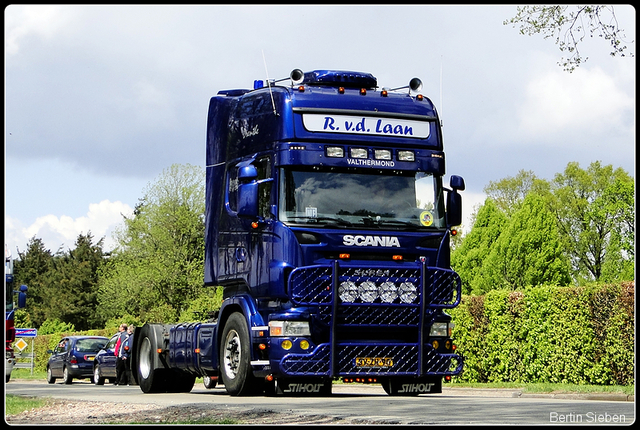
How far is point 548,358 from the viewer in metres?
22.7

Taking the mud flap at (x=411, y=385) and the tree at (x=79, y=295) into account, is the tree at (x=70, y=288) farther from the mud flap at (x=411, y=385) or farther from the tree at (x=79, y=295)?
the mud flap at (x=411, y=385)

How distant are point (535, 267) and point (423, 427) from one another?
138ft

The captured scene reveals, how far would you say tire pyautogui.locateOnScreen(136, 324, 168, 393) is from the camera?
18.5 metres

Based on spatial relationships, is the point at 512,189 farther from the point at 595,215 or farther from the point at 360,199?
the point at 360,199

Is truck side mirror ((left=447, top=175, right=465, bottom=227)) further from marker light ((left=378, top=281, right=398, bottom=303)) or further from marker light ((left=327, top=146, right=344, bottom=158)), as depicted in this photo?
marker light ((left=327, top=146, right=344, bottom=158))

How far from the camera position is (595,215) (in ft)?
212

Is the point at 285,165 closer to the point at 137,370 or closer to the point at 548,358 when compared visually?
the point at 137,370

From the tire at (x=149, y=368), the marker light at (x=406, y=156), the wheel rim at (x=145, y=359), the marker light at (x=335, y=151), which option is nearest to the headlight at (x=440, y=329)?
the marker light at (x=406, y=156)

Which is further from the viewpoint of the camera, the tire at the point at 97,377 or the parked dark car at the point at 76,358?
the parked dark car at the point at 76,358

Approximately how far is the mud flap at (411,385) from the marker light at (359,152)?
3.23 meters

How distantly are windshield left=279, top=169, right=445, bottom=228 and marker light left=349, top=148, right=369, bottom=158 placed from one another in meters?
0.25

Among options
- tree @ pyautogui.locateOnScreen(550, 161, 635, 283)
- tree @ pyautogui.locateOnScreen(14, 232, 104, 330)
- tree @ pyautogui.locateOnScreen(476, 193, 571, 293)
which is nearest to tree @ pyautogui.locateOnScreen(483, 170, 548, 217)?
tree @ pyautogui.locateOnScreen(550, 161, 635, 283)

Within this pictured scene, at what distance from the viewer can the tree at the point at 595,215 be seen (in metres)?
62.6

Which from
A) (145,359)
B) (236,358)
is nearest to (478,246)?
Answer: (145,359)
